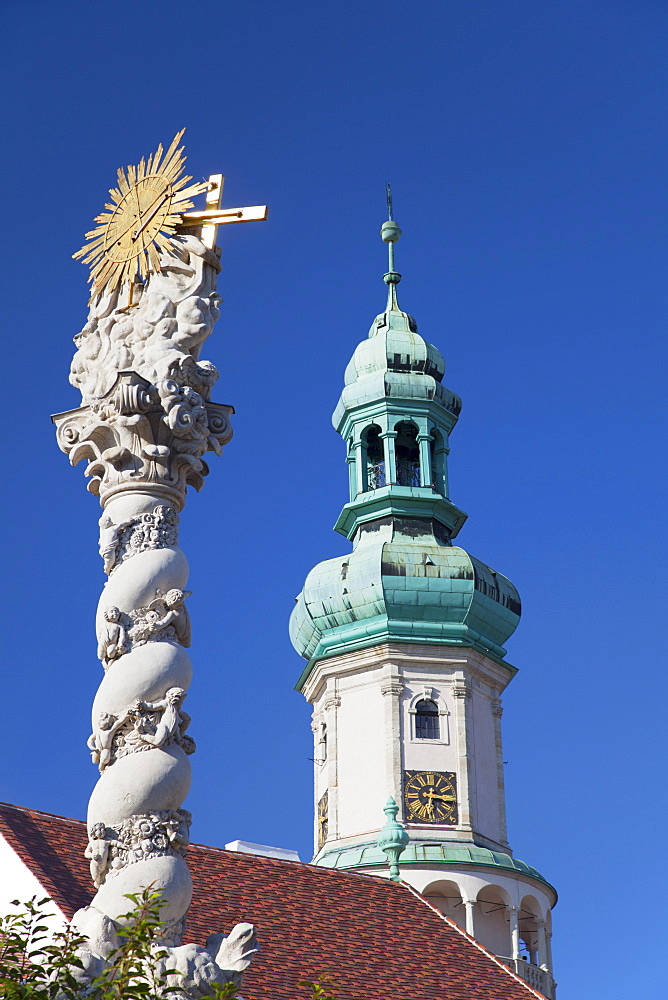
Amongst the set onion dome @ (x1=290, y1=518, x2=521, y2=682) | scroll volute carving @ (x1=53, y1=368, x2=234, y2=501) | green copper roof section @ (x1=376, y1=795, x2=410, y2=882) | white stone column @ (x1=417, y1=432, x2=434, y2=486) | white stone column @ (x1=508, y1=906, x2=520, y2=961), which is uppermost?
white stone column @ (x1=417, y1=432, x2=434, y2=486)

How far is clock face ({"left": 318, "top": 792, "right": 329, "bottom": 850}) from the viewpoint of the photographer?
1713 inches

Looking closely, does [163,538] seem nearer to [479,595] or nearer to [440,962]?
[440,962]

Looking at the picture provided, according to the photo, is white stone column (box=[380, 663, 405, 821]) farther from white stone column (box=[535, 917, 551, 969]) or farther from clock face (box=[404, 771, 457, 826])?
white stone column (box=[535, 917, 551, 969])

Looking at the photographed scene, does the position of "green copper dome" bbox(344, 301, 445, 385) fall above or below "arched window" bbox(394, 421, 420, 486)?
above

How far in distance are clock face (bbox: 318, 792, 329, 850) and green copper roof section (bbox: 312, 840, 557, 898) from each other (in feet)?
3.94

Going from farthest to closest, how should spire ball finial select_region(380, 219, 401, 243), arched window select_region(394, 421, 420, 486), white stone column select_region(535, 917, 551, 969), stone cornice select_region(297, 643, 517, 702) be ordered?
spire ball finial select_region(380, 219, 401, 243)
arched window select_region(394, 421, 420, 486)
stone cornice select_region(297, 643, 517, 702)
white stone column select_region(535, 917, 551, 969)

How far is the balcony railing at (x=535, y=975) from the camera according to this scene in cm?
4052

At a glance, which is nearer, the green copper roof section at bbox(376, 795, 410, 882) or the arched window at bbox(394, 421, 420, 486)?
the green copper roof section at bbox(376, 795, 410, 882)

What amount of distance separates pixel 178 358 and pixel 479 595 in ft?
115

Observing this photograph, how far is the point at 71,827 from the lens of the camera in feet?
64.0

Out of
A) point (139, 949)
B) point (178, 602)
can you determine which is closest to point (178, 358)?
point (178, 602)

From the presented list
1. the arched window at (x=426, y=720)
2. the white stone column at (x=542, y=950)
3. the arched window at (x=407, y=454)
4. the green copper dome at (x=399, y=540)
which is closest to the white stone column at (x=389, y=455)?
the green copper dome at (x=399, y=540)

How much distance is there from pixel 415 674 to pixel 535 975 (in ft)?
24.6

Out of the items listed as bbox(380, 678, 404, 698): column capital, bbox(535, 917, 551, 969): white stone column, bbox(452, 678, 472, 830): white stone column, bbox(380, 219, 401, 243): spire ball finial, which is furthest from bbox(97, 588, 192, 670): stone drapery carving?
bbox(380, 219, 401, 243): spire ball finial
